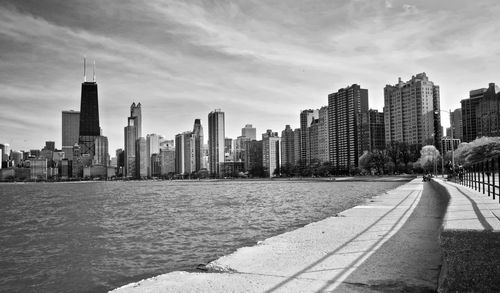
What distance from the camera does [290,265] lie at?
31.0 feet

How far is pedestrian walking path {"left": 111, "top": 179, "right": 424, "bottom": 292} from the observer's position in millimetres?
7812

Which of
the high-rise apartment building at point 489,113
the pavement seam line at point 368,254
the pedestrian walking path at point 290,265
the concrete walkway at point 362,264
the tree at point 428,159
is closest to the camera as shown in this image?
the concrete walkway at point 362,264

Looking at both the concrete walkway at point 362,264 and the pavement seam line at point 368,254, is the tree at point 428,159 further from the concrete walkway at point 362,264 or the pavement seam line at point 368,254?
the concrete walkway at point 362,264

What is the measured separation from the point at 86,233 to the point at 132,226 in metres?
3.02

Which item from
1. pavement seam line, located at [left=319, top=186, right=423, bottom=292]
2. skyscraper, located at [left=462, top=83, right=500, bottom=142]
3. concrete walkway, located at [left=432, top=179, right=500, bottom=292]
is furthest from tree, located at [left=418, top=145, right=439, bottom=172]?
concrete walkway, located at [left=432, top=179, right=500, bottom=292]

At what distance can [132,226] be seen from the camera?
88.2ft

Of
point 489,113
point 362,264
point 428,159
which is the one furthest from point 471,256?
point 489,113

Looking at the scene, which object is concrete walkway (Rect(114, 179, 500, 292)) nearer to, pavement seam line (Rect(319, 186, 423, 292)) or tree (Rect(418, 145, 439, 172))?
pavement seam line (Rect(319, 186, 423, 292))

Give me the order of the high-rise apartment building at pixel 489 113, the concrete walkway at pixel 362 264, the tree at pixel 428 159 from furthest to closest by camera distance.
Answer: the high-rise apartment building at pixel 489 113
the tree at pixel 428 159
the concrete walkway at pixel 362 264

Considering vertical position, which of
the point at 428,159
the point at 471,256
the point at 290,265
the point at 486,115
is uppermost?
the point at 486,115

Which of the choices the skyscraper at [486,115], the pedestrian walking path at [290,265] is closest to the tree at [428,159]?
the skyscraper at [486,115]

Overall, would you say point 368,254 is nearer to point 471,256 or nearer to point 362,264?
point 362,264

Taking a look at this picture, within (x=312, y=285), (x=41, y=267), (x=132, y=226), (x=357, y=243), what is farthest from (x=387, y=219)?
(x=132, y=226)

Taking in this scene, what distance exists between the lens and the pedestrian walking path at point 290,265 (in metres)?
7.81
